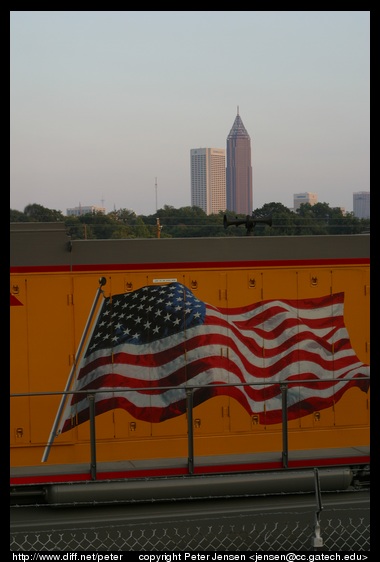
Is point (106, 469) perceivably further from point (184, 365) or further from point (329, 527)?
point (329, 527)

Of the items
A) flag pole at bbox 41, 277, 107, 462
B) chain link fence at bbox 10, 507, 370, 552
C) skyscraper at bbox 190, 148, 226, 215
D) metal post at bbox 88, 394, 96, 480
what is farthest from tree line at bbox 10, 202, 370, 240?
skyscraper at bbox 190, 148, 226, 215

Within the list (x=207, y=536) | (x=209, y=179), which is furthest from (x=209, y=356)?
(x=209, y=179)

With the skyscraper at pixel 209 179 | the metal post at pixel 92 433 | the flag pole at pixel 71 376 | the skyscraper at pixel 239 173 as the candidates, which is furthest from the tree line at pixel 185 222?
the skyscraper at pixel 239 173

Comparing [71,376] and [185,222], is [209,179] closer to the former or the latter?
[185,222]

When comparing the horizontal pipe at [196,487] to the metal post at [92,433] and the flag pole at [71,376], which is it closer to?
the metal post at [92,433]
